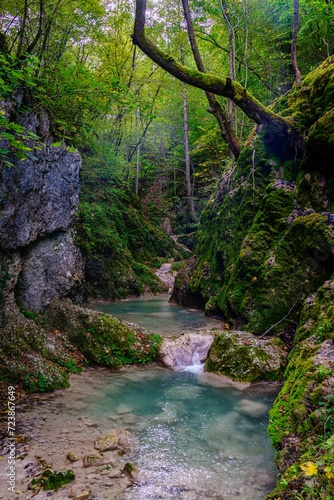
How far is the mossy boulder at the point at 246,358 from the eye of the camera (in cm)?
586

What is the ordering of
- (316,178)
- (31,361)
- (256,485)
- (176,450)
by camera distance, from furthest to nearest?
(316,178) < (31,361) < (176,450) < (256,485)

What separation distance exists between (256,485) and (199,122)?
21.1 metres

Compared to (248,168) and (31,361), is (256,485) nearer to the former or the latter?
(31,361)

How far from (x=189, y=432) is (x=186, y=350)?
2.82m

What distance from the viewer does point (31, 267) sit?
646 cm

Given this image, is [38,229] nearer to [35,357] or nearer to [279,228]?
[35,357]

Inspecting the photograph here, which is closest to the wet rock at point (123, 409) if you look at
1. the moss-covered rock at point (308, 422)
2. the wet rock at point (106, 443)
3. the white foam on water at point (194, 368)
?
the wet rock at point (106, 443)

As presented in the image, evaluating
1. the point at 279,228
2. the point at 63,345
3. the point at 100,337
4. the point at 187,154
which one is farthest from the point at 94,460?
the point at 187,154

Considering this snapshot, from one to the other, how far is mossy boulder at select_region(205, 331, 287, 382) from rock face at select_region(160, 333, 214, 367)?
42cm

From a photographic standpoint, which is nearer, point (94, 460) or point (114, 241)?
point (94, 460)

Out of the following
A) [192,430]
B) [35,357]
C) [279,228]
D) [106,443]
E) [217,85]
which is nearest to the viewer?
[106,443]

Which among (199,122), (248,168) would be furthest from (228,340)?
(199,122)

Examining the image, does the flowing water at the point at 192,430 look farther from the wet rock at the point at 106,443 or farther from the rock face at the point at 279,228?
the rock face at the point at 279,228

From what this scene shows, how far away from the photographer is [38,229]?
6496 mm
